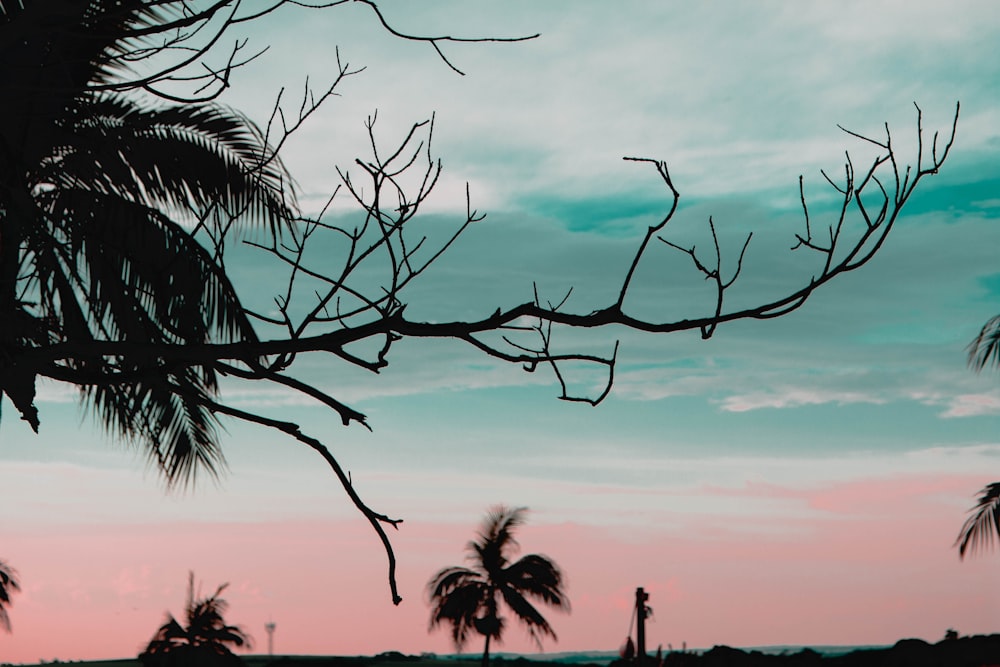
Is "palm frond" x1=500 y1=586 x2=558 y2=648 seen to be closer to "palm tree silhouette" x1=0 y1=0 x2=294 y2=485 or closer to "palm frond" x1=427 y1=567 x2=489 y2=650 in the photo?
"palm frond" x1=427 y1=567 x2=489 y2=650

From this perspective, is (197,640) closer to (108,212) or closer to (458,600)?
(458,600)

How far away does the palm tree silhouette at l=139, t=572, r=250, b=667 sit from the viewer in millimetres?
32312

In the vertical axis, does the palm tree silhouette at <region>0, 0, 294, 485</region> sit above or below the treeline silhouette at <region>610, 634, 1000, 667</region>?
above

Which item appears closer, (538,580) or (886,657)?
(886,657)

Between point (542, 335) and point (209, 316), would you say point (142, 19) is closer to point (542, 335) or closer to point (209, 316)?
point (209, 316)

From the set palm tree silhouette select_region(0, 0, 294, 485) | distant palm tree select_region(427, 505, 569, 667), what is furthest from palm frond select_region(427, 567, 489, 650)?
palm tree silhouette select_region(0, 0, 294, 485)

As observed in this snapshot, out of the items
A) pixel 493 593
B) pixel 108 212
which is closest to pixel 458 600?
pixel 493 593

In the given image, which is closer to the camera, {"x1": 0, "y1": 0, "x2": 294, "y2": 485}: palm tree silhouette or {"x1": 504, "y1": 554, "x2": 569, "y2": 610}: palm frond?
{"x1": 0, "y1": 0, "x2": 294, "y2": 485}: palm tree silhouette

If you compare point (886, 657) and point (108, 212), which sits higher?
point (108, 212)

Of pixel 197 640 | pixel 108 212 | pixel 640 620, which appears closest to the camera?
pixel 108 212

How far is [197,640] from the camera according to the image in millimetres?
36000

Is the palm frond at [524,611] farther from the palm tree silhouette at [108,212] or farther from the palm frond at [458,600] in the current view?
the palm tree silhouette at [108,212]

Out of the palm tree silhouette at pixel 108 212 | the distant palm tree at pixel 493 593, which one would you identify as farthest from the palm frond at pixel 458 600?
the palm tree silhouette at pixel 108 212

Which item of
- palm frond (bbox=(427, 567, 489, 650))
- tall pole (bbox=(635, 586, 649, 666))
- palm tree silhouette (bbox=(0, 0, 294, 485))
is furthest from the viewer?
palm frond (bbox=(427, 567, 489, 650))
